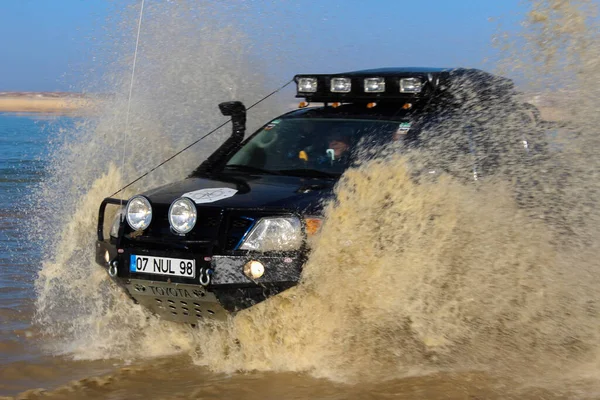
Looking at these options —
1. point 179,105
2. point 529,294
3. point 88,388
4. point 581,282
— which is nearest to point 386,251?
point 529,294

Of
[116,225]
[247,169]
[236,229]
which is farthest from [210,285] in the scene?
[247,169]

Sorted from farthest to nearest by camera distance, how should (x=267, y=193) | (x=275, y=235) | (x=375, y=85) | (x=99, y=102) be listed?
(x=99, y=102) < (x=375, y=85) < (x=267, y=193) < (x=275, y=235)

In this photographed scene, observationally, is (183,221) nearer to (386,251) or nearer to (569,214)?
(386,251)

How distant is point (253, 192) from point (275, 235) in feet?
1.58

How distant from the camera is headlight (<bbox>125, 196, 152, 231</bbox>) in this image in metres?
5.29

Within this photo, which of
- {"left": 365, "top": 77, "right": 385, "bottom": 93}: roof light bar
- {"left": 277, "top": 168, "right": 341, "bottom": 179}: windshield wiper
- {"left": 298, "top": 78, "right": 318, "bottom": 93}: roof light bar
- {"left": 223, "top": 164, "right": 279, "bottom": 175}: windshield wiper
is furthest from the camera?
{"left": 298, "top": 78, "right": 318, "bottom": 93}: roof light bar

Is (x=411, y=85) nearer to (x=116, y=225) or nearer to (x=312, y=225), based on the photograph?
(x=312, y=225)

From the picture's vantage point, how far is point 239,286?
4.89 metres

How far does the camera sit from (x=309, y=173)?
5688 millimetres

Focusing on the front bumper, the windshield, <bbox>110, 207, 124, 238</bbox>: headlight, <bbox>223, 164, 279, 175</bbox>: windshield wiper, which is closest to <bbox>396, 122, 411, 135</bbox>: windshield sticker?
the windshield

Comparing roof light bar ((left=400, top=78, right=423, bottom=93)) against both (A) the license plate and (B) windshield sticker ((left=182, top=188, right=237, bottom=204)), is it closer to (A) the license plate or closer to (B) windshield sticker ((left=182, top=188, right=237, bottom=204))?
(B) windshield sticker ((left=182, top=188, right=237, bottom=204))

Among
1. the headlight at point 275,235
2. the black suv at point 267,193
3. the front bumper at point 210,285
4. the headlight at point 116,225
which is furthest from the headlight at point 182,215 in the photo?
the headlight at point 116,225

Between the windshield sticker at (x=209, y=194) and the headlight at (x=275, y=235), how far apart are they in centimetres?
39

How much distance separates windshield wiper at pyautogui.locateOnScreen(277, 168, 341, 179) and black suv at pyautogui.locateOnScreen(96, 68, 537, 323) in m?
0.01
